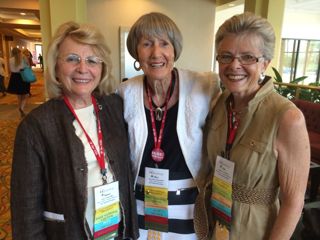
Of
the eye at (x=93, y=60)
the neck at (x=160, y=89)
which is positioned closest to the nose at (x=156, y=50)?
the neck at (x=160, y=89)

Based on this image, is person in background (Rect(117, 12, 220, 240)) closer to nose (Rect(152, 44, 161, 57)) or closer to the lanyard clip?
nose (Rect(152, 44, 161, 57))

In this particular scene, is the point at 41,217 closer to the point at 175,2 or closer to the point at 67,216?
the point at 67,216

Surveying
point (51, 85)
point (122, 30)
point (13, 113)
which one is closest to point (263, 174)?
point (51, 85)

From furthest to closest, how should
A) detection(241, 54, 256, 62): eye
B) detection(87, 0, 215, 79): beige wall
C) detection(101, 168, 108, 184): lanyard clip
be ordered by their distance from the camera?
detection(87, 0, 215, 79): beige wall → detection(101, 168, 108, 184): lanyard clip → detection(241, 54, 256, 62): eye

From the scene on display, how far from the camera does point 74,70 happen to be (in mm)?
1143

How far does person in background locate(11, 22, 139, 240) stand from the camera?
1086 millimetres

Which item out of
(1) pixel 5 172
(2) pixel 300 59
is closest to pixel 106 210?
(1) pixel 5 172

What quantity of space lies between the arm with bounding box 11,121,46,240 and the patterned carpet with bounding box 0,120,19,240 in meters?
1.71

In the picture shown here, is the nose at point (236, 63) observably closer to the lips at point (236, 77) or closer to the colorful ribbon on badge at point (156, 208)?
the lips at point (236, 77)

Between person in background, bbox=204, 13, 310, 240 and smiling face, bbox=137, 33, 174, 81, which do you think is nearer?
person in background, bbox=204, 13, 310, 240

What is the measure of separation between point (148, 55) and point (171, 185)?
25.0 inches

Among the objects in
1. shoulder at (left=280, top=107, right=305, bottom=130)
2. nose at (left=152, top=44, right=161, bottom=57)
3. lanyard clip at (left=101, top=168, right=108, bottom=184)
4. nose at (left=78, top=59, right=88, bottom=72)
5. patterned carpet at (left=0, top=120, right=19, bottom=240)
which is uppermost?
nose at (left=152, top=44, right=161, bottom=57)

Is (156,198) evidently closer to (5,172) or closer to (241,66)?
(241,66)

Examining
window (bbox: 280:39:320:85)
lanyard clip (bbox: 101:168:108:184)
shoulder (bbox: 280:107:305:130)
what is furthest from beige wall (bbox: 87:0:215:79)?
window (bbox: 280:39:320:85)
